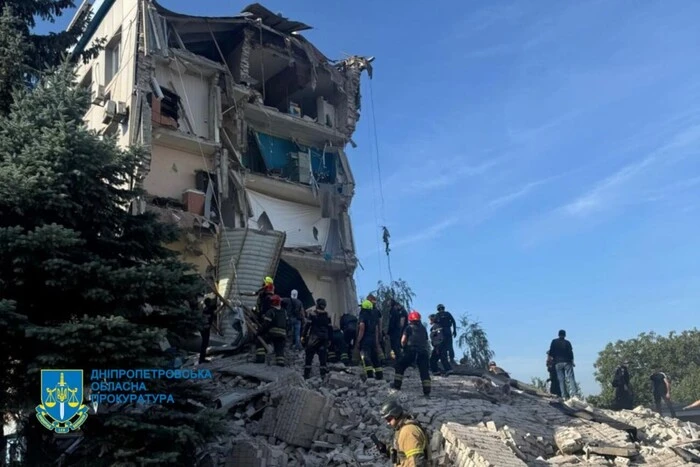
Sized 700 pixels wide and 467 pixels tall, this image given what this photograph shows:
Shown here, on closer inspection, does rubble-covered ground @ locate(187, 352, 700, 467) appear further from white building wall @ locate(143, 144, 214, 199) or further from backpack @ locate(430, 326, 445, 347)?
white building wall @ locate(143, 144, 214, 199)

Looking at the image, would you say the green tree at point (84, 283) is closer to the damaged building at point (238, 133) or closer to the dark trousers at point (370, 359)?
the dark trousers at point (370, 359)

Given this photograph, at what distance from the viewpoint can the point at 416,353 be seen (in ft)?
35.7

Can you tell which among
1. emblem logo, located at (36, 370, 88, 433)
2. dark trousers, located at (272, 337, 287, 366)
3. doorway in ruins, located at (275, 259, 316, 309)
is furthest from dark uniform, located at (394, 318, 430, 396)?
doorway in ruins, located at (275, 259, 316, 309)

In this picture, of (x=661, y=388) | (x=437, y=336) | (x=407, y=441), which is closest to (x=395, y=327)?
(x=437, y=336)

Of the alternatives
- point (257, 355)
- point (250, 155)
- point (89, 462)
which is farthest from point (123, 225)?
point (250, 155)

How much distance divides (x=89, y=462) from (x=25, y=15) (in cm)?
856

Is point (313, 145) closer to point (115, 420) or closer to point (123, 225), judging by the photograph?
point (123, 225)

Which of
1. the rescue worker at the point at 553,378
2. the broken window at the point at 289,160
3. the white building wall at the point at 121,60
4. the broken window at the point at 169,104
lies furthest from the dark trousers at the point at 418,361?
the broken window at the point at 289,160

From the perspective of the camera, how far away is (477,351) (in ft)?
77.8

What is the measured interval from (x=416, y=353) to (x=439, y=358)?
3319mm

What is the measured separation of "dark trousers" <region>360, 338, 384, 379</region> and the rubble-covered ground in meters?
0.21

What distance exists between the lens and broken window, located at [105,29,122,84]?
64.5 feet

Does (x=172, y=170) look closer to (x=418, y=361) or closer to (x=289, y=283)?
(x=289, y=283)

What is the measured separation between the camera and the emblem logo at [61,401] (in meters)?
7.42
